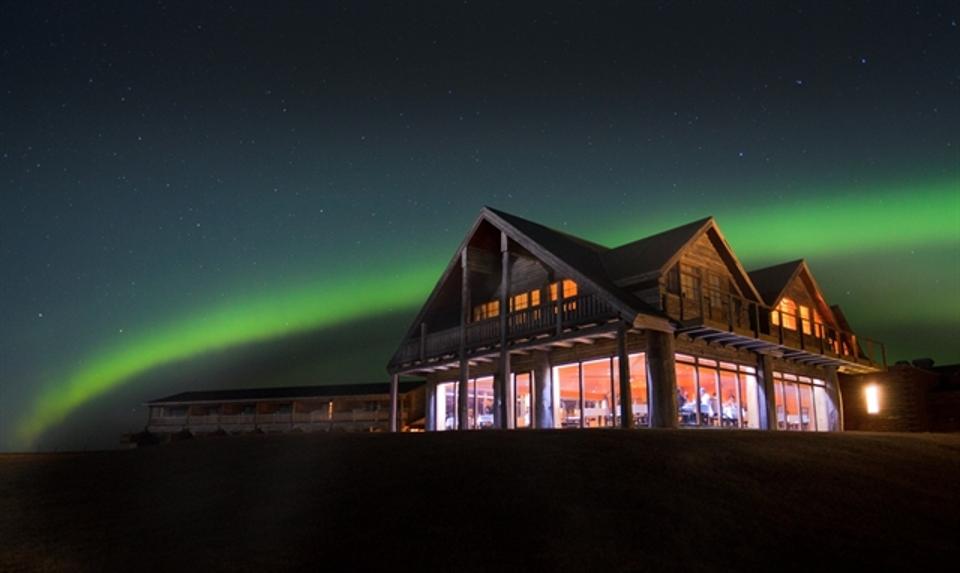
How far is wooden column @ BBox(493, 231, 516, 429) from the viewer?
2694 centimetres

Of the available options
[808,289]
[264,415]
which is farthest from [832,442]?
[264,415]

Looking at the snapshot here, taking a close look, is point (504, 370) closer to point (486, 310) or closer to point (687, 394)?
point (486, 310)

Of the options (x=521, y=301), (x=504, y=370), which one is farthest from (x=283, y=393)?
(x=504, y=370)

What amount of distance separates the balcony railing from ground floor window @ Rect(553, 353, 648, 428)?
1926 millimetres

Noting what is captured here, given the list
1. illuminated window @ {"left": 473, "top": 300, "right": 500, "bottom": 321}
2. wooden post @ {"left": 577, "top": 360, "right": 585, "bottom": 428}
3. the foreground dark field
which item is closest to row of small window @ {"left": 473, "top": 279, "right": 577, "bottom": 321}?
illuminated window @ {"left": 473, "top": 300, "right": 500, "bottom": 321}

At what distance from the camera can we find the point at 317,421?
50.7m

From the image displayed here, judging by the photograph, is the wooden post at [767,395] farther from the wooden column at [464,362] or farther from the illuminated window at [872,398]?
the wooden column at [464,362]

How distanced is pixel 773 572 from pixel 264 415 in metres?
49.2

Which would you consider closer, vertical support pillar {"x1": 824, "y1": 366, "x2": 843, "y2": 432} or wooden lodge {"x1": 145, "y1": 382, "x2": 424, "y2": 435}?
vertical support pillar {"x1": 824, "y1": 366, "x2": 843, "y2": 432}

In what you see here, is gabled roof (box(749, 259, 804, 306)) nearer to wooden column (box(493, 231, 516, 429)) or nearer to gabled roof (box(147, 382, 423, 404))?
wooden column (box(493, 231, 516, 429))

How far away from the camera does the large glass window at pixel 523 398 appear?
27719 mm

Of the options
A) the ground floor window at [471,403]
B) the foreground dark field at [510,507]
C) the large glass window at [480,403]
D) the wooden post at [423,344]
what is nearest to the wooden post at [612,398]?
the ground floor window at [471,403]

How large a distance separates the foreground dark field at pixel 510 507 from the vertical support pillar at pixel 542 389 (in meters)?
10.0

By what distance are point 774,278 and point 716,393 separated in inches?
364
